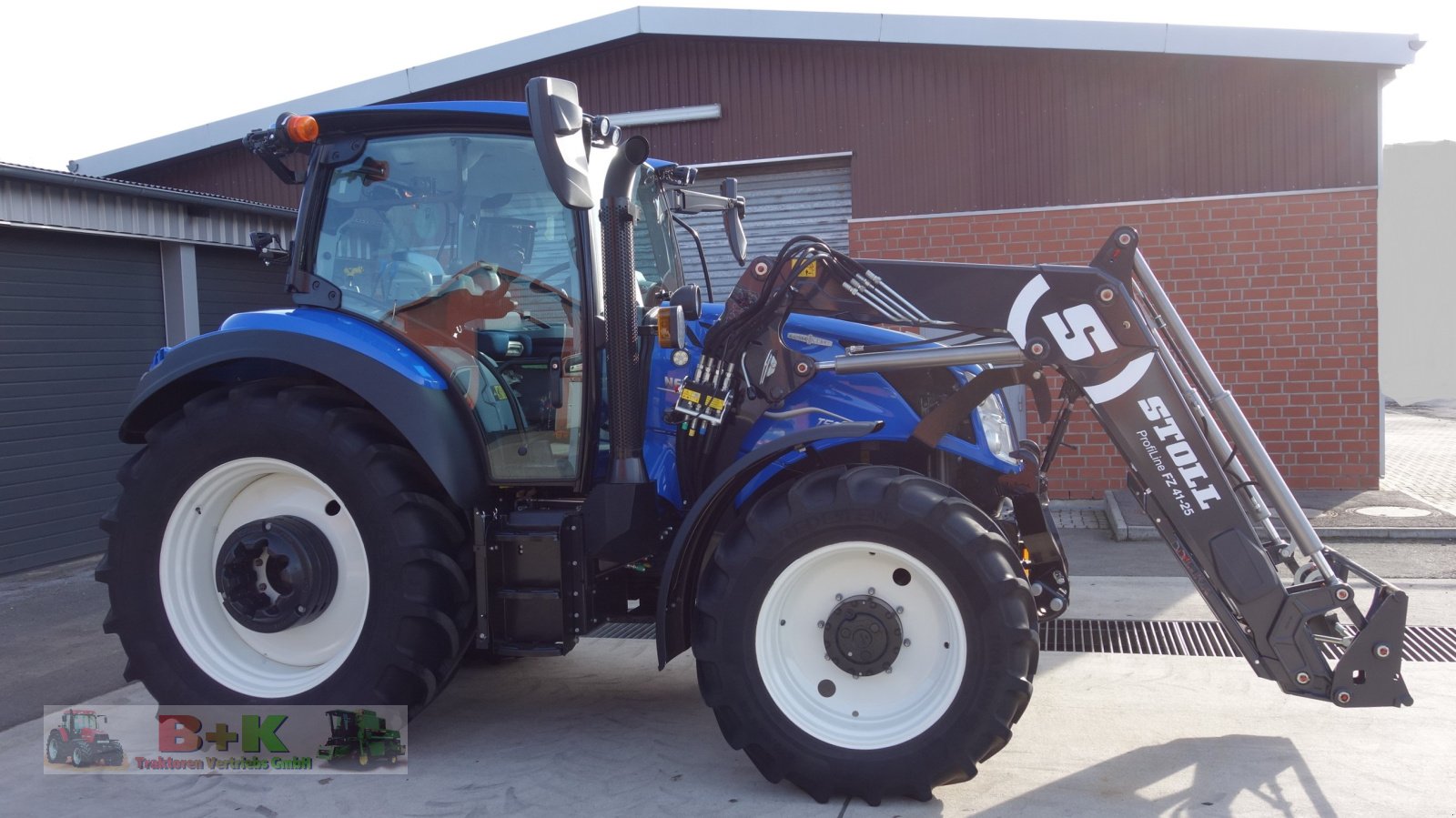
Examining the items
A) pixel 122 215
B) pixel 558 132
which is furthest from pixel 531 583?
pixel 122 215

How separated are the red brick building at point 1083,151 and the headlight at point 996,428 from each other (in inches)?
235

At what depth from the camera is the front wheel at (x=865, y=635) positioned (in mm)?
3625

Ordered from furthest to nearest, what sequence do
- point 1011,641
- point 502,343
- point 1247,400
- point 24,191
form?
point 1247,400 < point 24,191 < point 502,343 < point 1011,641

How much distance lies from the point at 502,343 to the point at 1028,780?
252cm

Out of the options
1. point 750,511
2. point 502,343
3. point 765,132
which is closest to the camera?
point 750,511

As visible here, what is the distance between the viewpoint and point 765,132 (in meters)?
10.9

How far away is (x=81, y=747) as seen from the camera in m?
4.45

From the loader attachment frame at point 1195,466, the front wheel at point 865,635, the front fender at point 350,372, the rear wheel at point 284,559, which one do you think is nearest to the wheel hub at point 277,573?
the rear wheel at point 284,559

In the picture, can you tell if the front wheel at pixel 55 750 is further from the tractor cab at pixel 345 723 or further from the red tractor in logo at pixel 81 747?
the tractor cab at pixel 345 723

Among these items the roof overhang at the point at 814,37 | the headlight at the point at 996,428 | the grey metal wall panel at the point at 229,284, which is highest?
the roof overhang at the point at 814,37

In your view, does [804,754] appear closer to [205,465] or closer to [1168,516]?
[1168,516]

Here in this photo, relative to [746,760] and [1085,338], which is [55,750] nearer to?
[746,760]

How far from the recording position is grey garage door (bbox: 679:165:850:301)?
36.0 ft

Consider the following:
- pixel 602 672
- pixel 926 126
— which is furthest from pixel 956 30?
pixel 602 672
